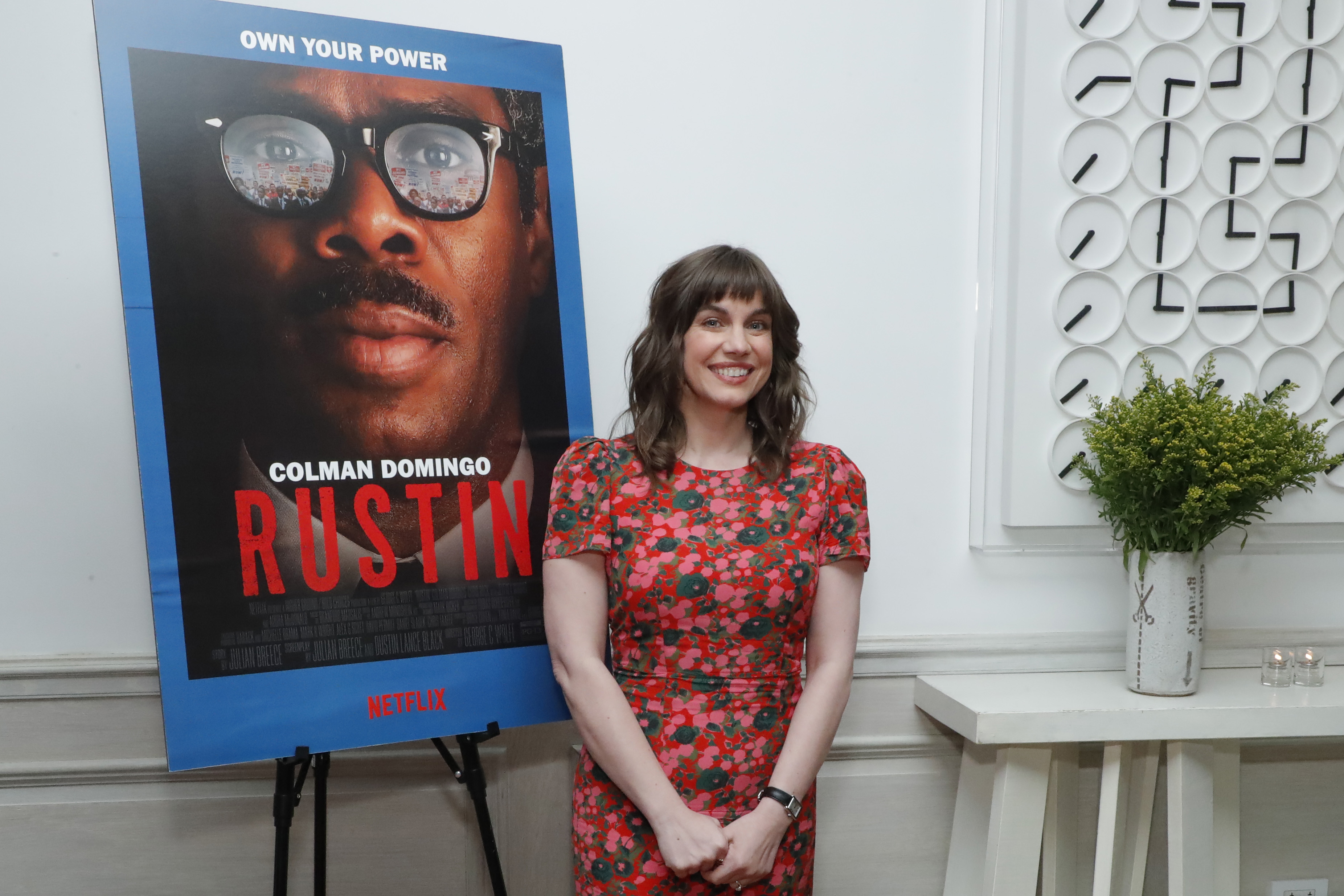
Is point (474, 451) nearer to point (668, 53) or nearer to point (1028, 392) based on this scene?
point (668, 53)

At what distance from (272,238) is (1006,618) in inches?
62.6

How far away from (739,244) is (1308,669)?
1.44m

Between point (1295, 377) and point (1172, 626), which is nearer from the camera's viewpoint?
point (1172, 626)

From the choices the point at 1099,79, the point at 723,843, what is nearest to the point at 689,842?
the point at 723,843

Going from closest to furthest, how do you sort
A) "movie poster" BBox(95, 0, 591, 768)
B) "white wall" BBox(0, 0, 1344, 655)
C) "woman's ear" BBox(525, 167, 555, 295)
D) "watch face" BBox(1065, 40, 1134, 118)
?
"movie poster" BBox(95, 0, 591, 768)
"woman's ear" BBox(525, 167, 555, 295)
"white wall" BBox(0, 0, 1344, 655)
"watch face" BBox(1065, 40, 1134, 118)

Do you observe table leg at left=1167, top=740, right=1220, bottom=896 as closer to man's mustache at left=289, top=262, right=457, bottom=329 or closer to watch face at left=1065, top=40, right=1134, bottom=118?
watch face at left=1065, top=40, right=1134, bottom=118

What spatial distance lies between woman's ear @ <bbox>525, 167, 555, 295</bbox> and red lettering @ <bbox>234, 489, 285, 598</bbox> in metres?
0.53

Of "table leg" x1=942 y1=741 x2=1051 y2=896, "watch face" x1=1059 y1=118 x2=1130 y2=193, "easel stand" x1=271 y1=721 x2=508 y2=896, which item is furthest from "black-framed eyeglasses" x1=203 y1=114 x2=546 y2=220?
"table leg" x1=942 y1=741 x2=1051 y2=896

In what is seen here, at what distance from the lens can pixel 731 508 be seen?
1.44 metres

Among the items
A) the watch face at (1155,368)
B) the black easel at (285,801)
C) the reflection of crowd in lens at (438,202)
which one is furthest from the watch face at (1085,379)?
the black easel at (285,801)

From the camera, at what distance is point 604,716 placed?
4.50 ft

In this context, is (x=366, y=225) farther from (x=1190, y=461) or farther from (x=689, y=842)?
(x=1190, y=461)

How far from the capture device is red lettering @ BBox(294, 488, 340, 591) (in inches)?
53.3

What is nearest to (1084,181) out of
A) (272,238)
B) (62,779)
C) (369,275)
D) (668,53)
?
(668,53)
